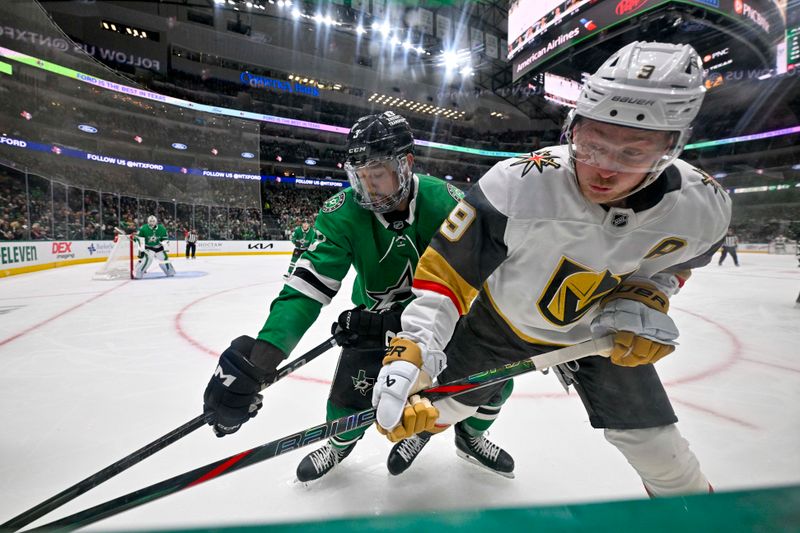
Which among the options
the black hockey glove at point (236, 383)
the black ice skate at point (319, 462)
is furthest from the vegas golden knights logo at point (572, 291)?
the black ice skate at point (319, 462)

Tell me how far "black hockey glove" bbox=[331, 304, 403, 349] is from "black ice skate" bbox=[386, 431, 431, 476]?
1.37 ft

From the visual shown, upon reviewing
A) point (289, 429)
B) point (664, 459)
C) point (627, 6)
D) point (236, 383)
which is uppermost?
point (627, 6)

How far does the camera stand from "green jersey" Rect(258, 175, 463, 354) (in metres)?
1.55

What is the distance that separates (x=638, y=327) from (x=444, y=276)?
1.89 feet

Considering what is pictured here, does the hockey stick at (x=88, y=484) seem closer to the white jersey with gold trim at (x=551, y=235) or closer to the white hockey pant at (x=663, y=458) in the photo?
the white jersey with gold trim at (x=551, y=235)

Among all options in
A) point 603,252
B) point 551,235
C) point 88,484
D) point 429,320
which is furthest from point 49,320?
point 603,252

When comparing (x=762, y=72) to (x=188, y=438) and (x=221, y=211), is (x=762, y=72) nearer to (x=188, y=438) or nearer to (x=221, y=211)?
(x=221, y=211)

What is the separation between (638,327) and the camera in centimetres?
125

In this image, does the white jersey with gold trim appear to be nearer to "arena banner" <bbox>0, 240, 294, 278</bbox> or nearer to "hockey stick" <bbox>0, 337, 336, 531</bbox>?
"hockey stick" <bbox>0, 337, 336, 531</bbox>

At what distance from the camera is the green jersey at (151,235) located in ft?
25.4

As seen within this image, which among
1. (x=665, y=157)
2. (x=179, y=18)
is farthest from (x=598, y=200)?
(x=179, y=18)

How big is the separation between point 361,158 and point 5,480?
1.74 metres

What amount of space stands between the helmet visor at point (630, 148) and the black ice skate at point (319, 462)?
1.41 meters

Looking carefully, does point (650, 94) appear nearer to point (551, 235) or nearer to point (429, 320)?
point (551, 235)
